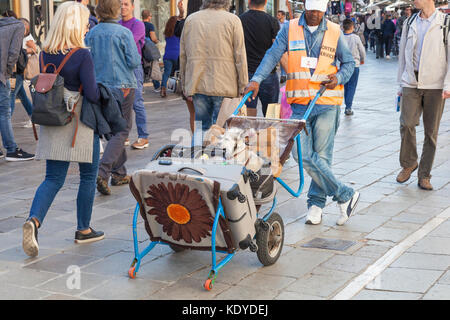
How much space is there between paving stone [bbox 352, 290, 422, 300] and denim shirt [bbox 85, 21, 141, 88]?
3942 mm

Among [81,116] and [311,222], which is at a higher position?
[81,116]

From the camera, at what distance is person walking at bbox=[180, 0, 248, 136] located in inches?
299

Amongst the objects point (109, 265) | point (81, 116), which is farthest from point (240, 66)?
point (109, 265)

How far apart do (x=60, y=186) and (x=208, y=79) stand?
94.0 inches

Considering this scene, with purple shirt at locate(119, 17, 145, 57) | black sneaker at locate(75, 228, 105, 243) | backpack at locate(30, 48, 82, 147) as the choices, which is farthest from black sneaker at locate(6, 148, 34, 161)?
backpack at locate(30, 48, 82, 147)

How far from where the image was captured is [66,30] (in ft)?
17.9

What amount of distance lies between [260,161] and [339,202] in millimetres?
1361

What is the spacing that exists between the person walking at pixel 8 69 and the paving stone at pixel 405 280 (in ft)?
19.2

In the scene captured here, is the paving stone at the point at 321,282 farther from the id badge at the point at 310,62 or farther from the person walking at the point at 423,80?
the person walking at the point at 423,80

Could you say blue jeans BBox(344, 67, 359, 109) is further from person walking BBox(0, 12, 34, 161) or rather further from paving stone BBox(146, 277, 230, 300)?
paving stone BBox(146, 277, 230, 300)

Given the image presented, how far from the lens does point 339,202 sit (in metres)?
6.39

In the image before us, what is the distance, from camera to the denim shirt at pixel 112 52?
7.58 metres
